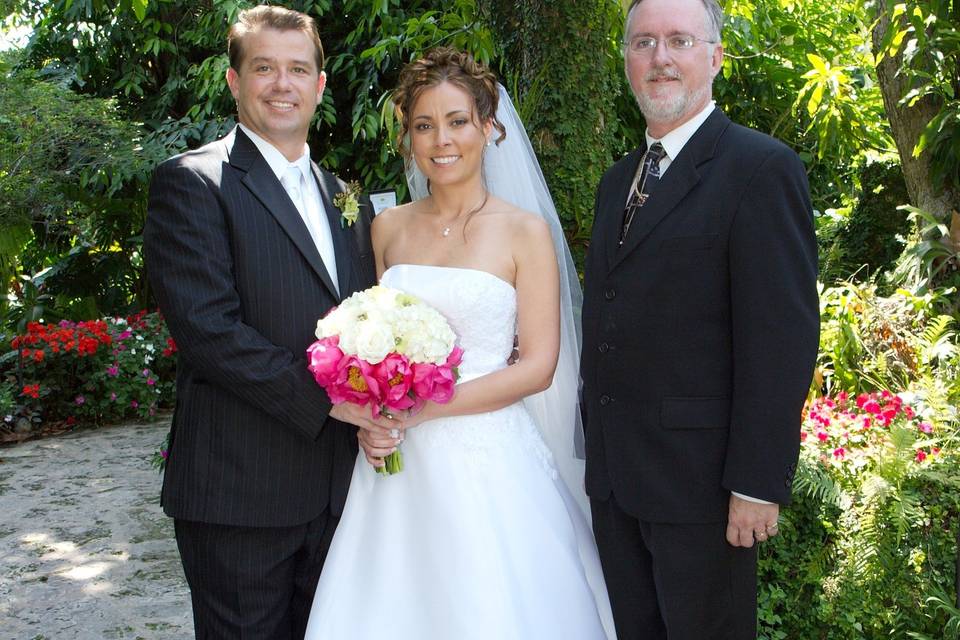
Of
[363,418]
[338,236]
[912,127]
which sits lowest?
[363,418]

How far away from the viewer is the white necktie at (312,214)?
2.75 metres

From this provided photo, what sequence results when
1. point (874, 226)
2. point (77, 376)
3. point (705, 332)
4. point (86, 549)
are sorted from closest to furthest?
point (705, 332)
point (86, 549)
point (77, 376)
point (874, 226)

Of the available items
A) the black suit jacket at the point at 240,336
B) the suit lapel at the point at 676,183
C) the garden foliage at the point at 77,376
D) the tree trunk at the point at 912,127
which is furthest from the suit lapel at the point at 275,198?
the garden foliage at the point at 77,376

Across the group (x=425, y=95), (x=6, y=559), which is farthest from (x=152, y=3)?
(x=425, y=95)

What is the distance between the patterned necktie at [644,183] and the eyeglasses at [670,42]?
265 mm

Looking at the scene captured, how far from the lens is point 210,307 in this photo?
2.43 meters

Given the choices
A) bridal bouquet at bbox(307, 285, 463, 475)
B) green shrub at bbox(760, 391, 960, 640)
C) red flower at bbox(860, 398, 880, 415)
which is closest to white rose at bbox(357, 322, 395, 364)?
bridal bouquet at bbox(307, 285, 463, 475)

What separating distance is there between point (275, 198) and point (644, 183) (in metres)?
1.10

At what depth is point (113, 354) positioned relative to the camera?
30.0 ft

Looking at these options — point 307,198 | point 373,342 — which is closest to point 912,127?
point 307,198

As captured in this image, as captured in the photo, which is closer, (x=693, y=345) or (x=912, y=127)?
(x=693, y=345)

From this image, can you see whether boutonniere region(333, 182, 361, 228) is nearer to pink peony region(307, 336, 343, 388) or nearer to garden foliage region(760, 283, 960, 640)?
pink peony region(307, 336, 343, 388)

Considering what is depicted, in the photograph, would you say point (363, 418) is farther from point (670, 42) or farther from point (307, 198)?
point (670, 42)

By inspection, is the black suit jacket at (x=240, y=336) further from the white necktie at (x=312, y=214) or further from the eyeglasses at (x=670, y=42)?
the eyeglasses at (x=670, y=42)
